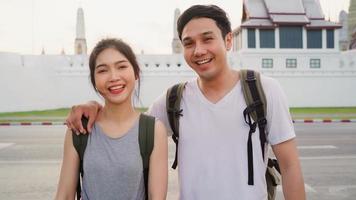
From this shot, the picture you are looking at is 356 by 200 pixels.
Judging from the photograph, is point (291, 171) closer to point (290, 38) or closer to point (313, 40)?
point (290, 38)

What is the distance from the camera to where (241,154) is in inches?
78.7

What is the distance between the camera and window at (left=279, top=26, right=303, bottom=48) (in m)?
31.5

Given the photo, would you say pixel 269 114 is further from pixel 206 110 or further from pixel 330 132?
pixel 330 132

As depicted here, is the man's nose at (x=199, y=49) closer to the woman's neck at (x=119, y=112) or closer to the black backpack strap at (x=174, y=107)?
the black backpack strap at (x=174, y=107)

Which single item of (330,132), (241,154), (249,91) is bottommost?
(330,132)

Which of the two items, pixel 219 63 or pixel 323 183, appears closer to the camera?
pixel 219 63

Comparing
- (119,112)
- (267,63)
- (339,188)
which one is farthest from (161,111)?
(267,63)

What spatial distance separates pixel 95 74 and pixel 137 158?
0.45m

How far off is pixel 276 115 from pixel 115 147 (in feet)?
2.45

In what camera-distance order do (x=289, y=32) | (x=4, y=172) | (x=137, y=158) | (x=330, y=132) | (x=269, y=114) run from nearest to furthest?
1. (x=137, y=158)
2. (x=269, y=114)
3. (x=4, y=172)
4. (x=330, y=132)
5. (x=289, y=32)

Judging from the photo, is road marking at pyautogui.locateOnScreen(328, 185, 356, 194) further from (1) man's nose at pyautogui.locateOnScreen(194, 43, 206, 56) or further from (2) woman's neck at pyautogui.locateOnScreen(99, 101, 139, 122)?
(2) woman's neck at pyautogui.locateOnScreen(99, 101, 139, 122)

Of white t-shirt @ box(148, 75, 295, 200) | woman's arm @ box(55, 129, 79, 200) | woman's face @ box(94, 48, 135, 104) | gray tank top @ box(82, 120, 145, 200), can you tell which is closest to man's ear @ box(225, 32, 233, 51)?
white t-shirt @ box(148, 75, 295, 200)

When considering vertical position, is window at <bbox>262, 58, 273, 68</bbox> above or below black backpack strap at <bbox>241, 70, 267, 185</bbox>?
Result: above

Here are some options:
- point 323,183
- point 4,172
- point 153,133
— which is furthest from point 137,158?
Result: point 4,172
